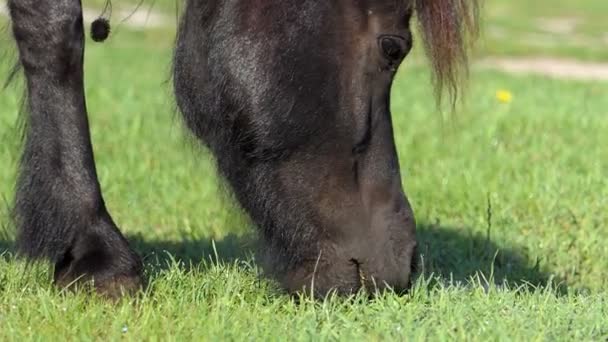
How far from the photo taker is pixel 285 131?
152 inches

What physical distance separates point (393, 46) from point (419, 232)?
92.6 inches

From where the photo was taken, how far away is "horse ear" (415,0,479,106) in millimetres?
3906

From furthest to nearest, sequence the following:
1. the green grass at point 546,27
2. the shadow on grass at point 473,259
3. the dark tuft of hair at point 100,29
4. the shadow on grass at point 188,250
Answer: the green grass at point 546,27 → the shadow on grass at point 473,259 → the shadow on grass at point 188,250 → the dark tuft of hair at point 100,29

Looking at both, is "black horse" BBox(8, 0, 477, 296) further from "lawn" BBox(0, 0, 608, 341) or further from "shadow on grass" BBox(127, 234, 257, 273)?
"shadow on grass" BBox(127, 234, 257, 273)

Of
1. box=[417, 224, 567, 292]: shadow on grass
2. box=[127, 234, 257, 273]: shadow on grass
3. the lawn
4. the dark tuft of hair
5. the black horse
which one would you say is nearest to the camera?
the lawn

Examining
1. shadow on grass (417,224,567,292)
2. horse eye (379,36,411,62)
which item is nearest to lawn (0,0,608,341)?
shadow on grass (417,224,567,292)

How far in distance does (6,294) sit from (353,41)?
52.8 inches

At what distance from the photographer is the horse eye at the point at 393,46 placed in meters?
3.88

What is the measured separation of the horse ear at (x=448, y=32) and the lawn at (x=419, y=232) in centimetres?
43

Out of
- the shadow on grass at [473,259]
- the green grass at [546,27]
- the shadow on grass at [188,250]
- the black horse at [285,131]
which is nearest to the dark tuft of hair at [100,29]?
the black horse at [285,131]

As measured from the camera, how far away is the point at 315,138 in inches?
152

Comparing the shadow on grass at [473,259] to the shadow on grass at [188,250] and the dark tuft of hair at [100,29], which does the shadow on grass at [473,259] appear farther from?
the dark tuft of hair at [100,29]

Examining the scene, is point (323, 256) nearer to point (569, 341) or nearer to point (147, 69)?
point (569, 341)

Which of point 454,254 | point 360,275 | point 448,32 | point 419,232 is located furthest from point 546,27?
point 360,275
